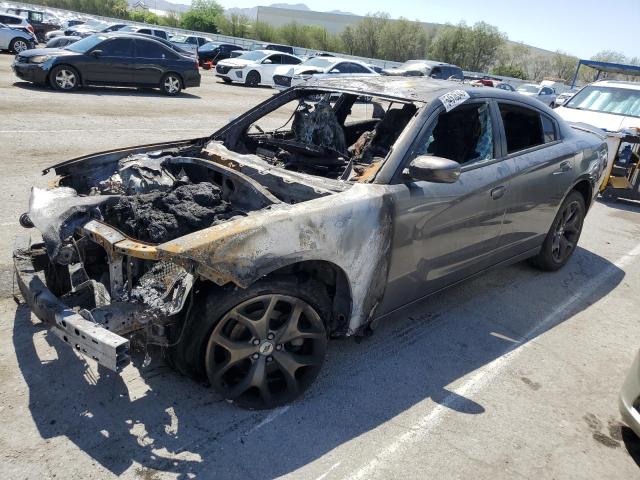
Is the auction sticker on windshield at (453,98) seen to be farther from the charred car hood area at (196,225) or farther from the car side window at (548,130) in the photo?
the car side window at (548,130)

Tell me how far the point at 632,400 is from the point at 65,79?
14881mm

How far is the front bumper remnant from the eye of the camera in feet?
8.00

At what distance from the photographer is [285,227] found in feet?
9.36

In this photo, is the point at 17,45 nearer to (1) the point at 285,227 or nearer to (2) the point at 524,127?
(2) the point at 524,127

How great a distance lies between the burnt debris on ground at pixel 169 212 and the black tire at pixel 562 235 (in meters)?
3.31

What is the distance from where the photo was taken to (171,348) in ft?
9.89

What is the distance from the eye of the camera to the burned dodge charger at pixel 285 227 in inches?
110

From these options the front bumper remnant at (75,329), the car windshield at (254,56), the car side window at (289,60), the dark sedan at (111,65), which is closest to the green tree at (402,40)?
the car side window at (289,60)

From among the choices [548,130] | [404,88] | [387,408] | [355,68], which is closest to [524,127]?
[548,130]

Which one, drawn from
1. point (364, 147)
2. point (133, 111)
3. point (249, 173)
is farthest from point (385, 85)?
point (133, 111)

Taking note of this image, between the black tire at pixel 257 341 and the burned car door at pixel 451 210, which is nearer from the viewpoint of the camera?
the black tire at pixel 257 341

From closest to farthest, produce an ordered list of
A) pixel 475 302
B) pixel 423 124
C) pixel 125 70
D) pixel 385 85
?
pixel 423 124, pixel 385 85, pixel 475 302, pixel 125 70

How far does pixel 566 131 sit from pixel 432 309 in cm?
224

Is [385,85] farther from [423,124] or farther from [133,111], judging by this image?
[133,111]
